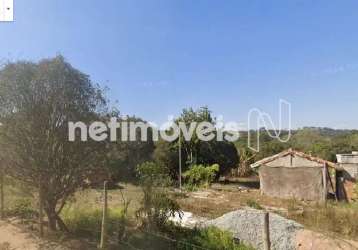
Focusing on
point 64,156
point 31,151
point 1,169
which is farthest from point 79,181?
point 1,169

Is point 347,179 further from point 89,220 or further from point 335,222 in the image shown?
point 89,220

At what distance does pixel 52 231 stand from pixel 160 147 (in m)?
19.5

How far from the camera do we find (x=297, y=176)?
64.7ft

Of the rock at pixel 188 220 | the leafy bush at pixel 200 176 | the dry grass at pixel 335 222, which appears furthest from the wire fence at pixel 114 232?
the leafy bush at pixel 200 176

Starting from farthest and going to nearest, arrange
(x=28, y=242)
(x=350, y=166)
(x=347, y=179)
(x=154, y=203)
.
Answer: (x=350, y=166)
(x=347, y=179)
(x=154, y=203)
(x=28, y=242)

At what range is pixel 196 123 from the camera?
30312 mm

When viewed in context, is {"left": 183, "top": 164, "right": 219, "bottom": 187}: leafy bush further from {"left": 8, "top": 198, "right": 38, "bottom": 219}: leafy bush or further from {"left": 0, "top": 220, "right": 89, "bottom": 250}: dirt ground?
{"left": 0, "top": 220, "right": 89, "bottom": 250}: dirt ground

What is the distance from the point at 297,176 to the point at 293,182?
0.39 m

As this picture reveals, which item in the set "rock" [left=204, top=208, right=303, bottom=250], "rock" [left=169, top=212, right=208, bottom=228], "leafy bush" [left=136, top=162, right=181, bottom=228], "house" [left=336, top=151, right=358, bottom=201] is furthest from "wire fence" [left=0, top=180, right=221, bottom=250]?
"house" [left=336, top=151, right=358, bottom=201]

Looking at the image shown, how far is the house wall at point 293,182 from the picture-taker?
1895cm

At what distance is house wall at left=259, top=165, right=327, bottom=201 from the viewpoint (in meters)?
19.0

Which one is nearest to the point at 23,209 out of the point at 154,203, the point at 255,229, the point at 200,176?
the point at 154,203

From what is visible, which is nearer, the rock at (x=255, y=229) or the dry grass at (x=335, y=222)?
the rock at (x=255, y=229)

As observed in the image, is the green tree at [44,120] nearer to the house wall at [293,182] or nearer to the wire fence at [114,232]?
the wire fence at [114,232]
